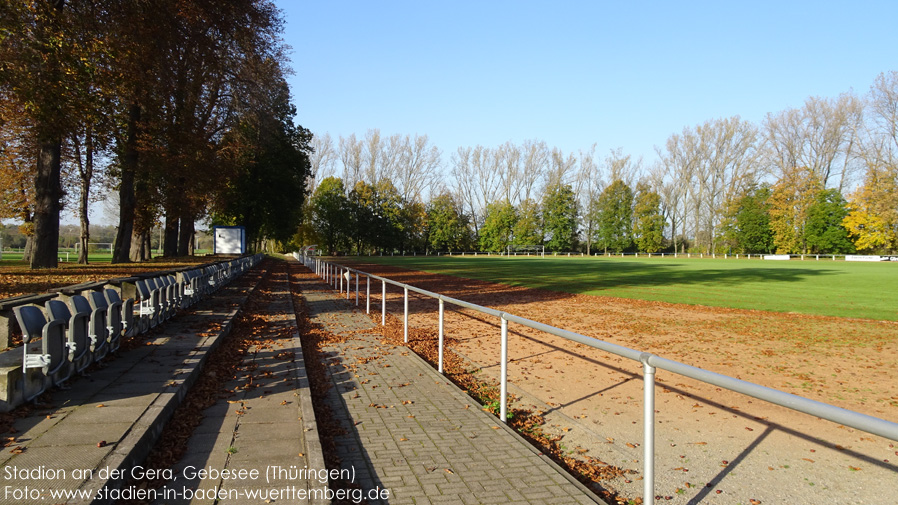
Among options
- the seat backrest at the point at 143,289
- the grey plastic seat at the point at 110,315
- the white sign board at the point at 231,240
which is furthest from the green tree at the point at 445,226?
the grey plastic seat at the point at 110,315

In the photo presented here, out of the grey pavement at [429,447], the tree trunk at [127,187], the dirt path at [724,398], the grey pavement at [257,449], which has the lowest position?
the dirt path at [724,398]

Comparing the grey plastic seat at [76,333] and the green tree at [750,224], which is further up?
the green tree at [750,224]

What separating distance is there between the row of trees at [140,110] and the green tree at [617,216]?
64774 millimetres

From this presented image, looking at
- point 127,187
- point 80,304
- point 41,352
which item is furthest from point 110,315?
point 127,187

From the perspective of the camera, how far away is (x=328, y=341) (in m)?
9.42

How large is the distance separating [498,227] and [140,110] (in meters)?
76.4

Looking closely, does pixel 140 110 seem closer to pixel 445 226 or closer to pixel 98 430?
pixel 98 430

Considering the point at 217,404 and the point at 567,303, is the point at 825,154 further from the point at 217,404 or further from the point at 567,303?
the point at 217,404

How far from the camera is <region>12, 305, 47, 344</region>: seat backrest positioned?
14.5ft

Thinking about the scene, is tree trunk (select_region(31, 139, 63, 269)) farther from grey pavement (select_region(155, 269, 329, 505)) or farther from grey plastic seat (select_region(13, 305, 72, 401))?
grey plastic seat (select_region(13, 305, 72, 401))

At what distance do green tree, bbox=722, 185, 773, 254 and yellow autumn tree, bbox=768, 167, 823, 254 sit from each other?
1.94 m

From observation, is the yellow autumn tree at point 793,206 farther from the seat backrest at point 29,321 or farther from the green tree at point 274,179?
the seat backrest at point 29,321

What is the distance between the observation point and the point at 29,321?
455 centimetres

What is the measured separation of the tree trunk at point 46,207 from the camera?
15547 millimetres
